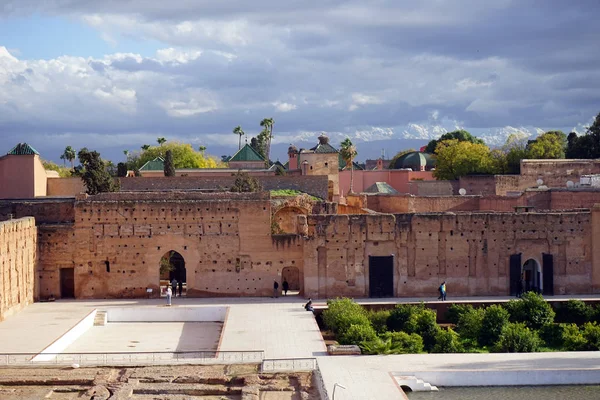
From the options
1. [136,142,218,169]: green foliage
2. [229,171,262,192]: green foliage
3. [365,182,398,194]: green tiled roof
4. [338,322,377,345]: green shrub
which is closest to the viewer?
[338,322,377,345]: green shrub

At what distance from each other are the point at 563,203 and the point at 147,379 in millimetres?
21812

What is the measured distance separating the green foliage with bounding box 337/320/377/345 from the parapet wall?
878 inches

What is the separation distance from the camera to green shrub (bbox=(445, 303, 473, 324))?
84.1ft

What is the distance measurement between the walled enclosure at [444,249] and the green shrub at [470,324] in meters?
4.01

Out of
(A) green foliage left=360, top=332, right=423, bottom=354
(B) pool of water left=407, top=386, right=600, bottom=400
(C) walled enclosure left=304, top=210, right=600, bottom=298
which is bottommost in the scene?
(B) pool of water left=407, top=386, right=600, bottom=400

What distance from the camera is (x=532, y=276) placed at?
30016mm

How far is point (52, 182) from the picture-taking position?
46875 mm

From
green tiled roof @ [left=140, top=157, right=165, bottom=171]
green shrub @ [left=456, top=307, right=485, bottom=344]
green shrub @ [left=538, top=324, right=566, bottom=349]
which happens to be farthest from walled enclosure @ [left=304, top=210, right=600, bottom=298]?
green tiled roof @ [left=140, top=157, right=165, bottom=171]

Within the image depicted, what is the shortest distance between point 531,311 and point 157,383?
1172 cm

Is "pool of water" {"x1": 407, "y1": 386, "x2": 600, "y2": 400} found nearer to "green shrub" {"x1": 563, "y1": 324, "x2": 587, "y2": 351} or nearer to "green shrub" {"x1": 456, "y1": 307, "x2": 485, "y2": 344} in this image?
"green shrub" {"x1": 563, "y1": 324, "x2": 587, "y2": 351}

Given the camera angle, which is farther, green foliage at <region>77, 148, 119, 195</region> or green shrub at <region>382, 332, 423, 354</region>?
green foliage at <region>77, 148, 119, 195</region>

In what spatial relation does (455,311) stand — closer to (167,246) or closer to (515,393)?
(515,393)

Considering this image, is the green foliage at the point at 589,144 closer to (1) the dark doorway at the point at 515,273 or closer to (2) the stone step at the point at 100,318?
(1) the dark doorway at the point at 515,273

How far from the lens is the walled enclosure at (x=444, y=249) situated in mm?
28953
